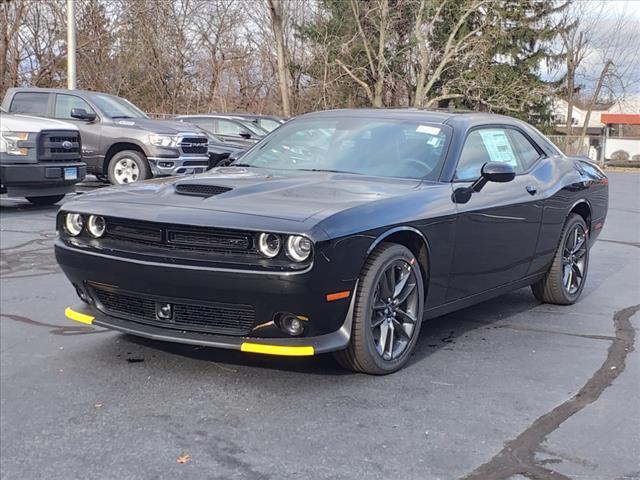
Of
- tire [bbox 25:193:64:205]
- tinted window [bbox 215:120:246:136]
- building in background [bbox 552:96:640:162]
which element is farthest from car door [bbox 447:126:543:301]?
building in background [bbox 552:96:640:162]

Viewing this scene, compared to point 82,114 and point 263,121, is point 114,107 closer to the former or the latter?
point 82,114

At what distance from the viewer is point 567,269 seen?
6.43m

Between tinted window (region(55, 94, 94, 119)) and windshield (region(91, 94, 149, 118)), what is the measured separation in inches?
9.9

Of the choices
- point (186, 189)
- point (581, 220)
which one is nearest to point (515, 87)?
point (581, 220)

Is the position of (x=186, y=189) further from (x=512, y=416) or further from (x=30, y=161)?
(x=30, y=161)

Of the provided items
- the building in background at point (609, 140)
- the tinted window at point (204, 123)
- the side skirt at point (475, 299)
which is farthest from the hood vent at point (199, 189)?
the building in background at point (609, 140)

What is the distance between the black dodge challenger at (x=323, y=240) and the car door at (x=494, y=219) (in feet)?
0.05

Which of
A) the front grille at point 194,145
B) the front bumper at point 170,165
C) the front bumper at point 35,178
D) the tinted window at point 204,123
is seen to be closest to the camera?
the front bumper at point 35,178

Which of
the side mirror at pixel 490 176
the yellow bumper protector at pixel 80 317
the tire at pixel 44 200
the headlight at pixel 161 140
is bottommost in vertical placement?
the tire at pixel 44 200

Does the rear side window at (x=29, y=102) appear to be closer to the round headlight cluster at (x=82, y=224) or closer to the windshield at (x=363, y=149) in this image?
the windshield at (x=363, y=149)

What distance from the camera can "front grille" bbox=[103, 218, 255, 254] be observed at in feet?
12.9

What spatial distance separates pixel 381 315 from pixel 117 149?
35.5ft

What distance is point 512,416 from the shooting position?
3.86 metres

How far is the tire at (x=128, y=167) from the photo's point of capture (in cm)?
1398
